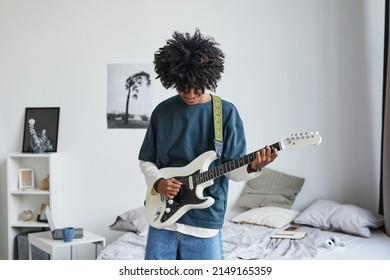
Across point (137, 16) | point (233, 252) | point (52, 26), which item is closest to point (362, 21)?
point (137, 16)


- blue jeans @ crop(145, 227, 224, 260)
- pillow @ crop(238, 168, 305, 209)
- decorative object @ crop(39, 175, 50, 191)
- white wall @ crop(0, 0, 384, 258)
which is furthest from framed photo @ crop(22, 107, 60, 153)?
blue jeans @ crop(145, 227, 224, 260)

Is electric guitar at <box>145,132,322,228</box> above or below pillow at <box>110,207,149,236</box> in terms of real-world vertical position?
above

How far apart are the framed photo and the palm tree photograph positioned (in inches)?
12.5

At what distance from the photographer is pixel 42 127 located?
316 cm

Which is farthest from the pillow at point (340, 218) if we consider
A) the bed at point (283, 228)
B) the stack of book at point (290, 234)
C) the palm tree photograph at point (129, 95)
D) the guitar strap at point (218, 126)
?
the guitar strap at point (218, 126)

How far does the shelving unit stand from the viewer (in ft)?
10.1

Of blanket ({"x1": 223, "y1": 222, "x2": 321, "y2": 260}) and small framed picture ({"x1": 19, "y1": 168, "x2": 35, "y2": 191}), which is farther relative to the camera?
small framed picture ({"x1": 19, "y1": 168, "x2": 35, "y2": 191})

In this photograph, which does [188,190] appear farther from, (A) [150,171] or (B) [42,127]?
(B) [42,127]

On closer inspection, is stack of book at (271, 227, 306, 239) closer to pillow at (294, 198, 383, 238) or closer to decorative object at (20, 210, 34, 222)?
pillow at (294, 198, 383, 238)

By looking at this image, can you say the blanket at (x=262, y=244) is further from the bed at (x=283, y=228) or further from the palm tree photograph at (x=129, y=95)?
the palm tree photograph at (x=129, y=95)

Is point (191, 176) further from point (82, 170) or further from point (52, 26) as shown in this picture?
point (52, 26)

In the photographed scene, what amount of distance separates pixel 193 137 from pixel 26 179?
6.47 ft

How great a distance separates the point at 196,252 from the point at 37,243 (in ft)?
4.73

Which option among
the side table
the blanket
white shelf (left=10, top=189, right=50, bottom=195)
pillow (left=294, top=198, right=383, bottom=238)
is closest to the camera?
the blanket
